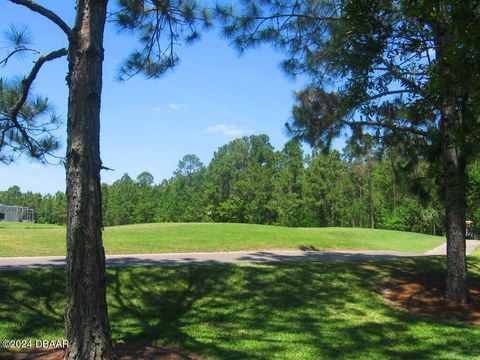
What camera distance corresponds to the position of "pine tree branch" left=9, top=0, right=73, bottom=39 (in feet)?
16.6

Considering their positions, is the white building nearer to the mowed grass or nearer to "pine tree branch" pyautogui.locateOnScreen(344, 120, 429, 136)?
the mowed grass

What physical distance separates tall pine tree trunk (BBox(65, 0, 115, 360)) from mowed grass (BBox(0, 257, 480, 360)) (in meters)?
1.64

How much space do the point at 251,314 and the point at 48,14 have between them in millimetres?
5614

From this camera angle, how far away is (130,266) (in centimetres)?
1083

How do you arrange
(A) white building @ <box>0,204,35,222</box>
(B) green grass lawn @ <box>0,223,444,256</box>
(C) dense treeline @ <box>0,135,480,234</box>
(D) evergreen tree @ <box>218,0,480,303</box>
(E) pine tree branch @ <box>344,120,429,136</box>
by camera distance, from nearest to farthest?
(D) evergreen tree @ <box>218,0,480,303</box> < (E) pine tree branch @ <box>344,120,429,136</box> < (B) green grass lawn @ <box>0,223,444,256</box> < (C) dense treeline @ <box>0,135,480,234</box> < (A) white building @ <box>0,204,35,222</box>

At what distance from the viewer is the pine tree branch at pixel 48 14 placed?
507 cm

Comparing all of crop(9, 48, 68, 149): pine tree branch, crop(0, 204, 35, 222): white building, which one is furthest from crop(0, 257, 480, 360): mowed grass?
crop(0, 204, 35, 222): white building

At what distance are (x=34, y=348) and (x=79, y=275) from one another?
2.11 meters

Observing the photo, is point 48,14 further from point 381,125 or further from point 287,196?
point 287,196

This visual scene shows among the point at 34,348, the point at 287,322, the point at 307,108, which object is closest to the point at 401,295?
the point at 287,322

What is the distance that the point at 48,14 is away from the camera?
202 inches

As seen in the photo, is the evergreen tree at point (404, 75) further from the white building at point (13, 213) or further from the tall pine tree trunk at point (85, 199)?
the white building at point (13, 213)

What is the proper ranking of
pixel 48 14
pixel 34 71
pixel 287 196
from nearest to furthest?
pixel 48 14, pixel 34 71, pixel 287 196

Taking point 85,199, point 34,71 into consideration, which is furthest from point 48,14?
point 85,199
